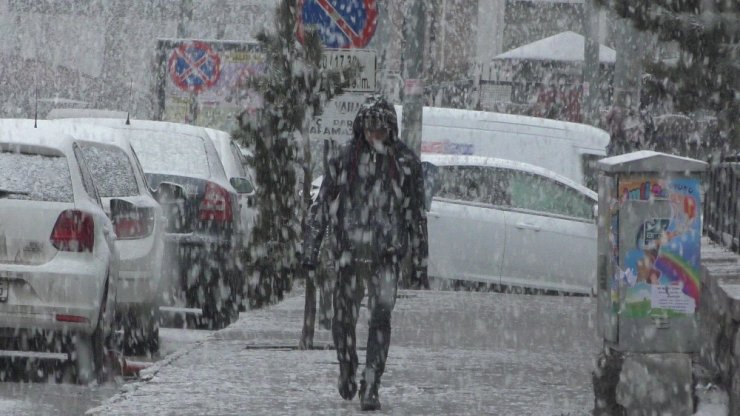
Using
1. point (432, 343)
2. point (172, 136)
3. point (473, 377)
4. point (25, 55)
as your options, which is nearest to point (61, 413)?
point (473, 377)

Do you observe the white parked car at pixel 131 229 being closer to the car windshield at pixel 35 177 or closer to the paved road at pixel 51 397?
the paved road at pixel 51 397

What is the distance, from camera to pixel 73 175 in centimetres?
1046

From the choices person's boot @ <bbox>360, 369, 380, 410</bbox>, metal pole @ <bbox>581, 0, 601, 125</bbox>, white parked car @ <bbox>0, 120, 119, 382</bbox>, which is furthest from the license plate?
metal pole @ <bbox>581, 0, 601, 125</bbox>

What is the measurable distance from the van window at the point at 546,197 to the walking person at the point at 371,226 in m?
8.46

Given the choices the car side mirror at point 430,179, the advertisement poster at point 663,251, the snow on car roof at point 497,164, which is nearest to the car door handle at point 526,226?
the snow on car roof at point 497,164

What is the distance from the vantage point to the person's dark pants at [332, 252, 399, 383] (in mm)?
8766

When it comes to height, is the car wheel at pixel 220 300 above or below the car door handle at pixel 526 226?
below

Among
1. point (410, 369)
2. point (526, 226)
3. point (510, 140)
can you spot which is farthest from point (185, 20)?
point (410, 369)

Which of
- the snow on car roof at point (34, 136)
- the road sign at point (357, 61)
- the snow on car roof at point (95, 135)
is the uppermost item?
the road sign at point (357, 61)

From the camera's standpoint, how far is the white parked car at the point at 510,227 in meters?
17.1

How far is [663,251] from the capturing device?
27.4 feet

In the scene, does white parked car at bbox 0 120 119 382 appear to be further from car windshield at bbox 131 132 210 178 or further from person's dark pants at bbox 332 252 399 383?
car windshield at bbox 131 132 210 178

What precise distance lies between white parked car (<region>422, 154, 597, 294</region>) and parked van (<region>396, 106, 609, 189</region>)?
197 inches

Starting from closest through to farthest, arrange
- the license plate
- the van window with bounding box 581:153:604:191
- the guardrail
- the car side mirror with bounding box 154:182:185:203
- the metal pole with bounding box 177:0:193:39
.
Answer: the guardrail, the license plate, the car side mirror with bounding box 154:182:185:203, the van window with bounding box 581:153:604:191, the metal pole with bounding box 177:0:193:39
